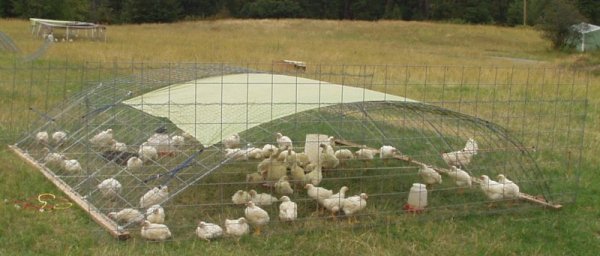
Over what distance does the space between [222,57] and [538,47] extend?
2335 centimetres

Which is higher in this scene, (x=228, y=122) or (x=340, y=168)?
(x=228, y=122)

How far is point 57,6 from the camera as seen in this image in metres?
47.2

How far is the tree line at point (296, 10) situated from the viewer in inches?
1953

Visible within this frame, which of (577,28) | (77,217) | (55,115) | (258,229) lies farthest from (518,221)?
(577,28)

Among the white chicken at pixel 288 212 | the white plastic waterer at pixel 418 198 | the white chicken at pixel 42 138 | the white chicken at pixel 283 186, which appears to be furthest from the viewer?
the white chicken at pixel 42 138

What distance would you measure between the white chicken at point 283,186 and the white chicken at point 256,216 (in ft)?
2.79

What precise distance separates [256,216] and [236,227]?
22cm

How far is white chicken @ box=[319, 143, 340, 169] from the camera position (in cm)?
682

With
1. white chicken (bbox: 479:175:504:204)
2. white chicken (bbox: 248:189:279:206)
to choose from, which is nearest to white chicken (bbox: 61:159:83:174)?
white chicken (bbox: 248:189:279:206)

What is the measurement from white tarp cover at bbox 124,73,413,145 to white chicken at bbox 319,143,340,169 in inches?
22.5

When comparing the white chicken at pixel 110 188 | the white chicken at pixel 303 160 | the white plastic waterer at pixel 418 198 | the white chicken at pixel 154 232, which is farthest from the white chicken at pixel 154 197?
the white plastic waterer at pixel 418 198

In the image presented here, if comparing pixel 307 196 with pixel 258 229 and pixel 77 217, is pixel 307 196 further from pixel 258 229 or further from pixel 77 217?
pixel 77 217

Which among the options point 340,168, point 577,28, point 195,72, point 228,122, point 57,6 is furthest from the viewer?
point 57,6

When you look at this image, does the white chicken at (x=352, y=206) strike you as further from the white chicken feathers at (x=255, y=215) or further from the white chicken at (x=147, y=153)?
the white chicken at (x=147, y=153)
